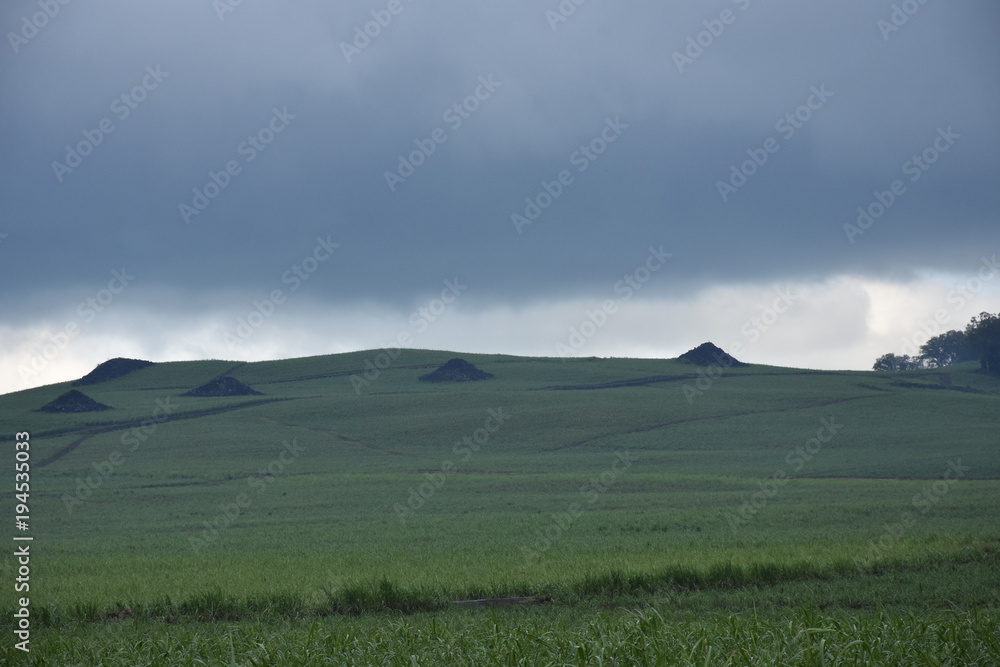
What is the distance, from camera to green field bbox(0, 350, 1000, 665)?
10.1 meters

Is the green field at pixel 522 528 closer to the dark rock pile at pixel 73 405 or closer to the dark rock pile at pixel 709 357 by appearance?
the dark rock pile at pixel 73 405

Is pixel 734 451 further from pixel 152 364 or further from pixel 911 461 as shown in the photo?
pixel 152 364

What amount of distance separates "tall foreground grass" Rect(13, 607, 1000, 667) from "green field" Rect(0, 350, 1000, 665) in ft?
0.15

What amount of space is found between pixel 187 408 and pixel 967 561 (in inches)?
3251

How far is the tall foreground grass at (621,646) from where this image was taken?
8.45 m

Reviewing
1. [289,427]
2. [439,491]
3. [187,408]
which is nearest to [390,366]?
[187,408]

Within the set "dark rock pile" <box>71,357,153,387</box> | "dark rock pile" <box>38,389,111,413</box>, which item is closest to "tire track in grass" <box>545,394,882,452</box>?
"dark rock pile" <box>38,389,111,413</box>

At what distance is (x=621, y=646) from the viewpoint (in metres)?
8.86

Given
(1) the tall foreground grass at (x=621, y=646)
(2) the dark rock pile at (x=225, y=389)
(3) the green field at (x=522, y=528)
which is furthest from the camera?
(2) the dark rock pile at (x=225, y=389)

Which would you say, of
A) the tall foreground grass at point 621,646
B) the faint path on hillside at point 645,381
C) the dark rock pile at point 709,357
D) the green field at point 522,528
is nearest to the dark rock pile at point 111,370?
the green field at point 522,528

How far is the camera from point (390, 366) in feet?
409

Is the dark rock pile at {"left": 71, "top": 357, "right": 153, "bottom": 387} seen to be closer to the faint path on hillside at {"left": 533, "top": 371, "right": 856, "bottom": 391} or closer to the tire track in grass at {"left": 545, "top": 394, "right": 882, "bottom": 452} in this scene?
the faint path on hillside at {"left": 533, "top": 371, "right": 856, "bottom": 391}

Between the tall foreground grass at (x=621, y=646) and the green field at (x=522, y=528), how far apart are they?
0.15 feet

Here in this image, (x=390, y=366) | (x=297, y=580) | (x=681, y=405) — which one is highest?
(x=390, y=366)
